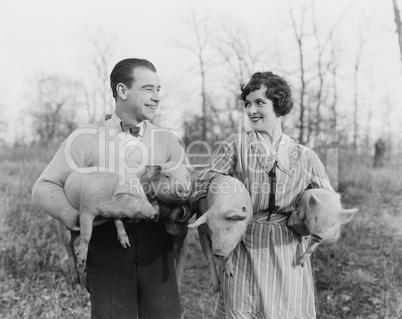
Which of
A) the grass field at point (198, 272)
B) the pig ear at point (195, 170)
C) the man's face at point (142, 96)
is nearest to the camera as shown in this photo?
the man's face at point (142, 96)

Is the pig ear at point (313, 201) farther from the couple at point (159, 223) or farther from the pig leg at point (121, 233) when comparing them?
the pig leg at point (121, 233)

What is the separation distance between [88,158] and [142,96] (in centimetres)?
54

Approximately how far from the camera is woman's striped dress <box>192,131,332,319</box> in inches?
110

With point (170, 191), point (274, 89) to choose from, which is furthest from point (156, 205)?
point (274, 89)

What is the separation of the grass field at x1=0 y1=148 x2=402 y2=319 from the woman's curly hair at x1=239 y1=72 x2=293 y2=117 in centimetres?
302

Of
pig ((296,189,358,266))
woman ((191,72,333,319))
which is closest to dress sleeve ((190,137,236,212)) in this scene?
woman ((191,72,333,319))

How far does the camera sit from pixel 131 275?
8.96 ft

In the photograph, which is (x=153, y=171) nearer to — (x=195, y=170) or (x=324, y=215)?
(x=195, y=170)

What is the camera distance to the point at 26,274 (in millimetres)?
6430

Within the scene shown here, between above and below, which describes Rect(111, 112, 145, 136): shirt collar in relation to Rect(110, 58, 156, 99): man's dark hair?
below

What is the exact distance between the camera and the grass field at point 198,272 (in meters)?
5.31

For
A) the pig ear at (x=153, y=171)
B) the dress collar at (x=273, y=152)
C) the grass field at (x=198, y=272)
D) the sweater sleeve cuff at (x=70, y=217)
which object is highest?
the dress collar at (x=273, y=152)

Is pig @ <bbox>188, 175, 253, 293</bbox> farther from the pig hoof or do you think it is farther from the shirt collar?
the shirt collar

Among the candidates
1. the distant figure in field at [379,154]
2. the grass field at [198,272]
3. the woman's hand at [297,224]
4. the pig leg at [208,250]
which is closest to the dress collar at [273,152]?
the woman's hand at [297,224]
